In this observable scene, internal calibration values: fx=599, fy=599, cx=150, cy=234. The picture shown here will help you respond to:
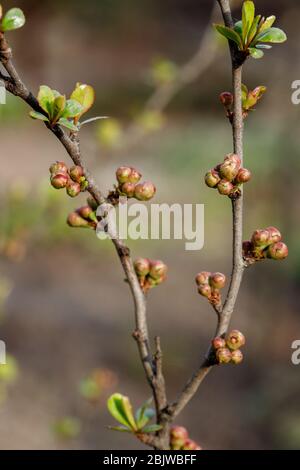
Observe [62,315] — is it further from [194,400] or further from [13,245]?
[13,245]

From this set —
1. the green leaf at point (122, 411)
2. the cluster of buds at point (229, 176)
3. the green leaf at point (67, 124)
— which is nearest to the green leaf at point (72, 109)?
the green leaf at point (67, 124)

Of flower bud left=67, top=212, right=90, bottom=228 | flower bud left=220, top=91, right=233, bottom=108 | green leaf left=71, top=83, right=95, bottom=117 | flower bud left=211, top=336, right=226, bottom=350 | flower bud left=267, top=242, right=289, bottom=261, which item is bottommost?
flower bud left=211, top=336, right=226, bottom=350

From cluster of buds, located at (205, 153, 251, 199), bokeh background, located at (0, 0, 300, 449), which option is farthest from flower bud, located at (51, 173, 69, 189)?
bokeh background, located at (0, 0, 300, 449)

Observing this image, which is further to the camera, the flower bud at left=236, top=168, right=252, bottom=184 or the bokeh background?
Result: the bokeh background

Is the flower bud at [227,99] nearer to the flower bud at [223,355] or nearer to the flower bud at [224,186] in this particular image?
the flower bud at [224,186]

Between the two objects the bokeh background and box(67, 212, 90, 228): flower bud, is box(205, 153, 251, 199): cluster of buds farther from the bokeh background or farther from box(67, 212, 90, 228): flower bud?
the bokeh background

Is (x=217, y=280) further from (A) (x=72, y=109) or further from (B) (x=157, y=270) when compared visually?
(A) (x=72, y=109)
